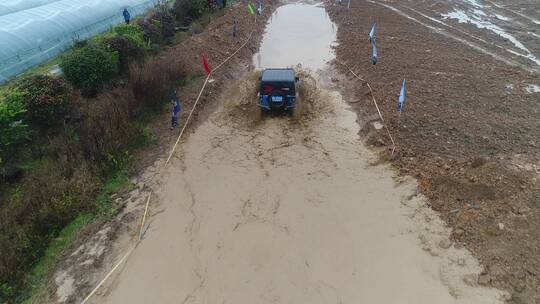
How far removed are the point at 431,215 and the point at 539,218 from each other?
233 centimetres

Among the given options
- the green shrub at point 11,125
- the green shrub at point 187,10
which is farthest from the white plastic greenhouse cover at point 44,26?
the green shrub at point 11,125

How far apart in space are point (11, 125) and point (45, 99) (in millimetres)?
1347

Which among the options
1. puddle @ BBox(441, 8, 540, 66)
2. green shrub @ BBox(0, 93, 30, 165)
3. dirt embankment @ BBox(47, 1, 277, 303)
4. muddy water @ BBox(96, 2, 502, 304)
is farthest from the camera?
puddle @ BBox(441, 8, 540, 66)

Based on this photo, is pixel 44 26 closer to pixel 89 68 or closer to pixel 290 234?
pixel 89 68

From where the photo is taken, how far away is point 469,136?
1183 cm

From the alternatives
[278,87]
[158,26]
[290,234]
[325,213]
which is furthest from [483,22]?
[290,234]

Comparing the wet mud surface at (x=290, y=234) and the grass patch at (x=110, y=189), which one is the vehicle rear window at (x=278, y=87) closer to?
the wet mud surface at (x=290, y=234)

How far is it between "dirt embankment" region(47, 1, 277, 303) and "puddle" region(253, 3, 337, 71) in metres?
1.12

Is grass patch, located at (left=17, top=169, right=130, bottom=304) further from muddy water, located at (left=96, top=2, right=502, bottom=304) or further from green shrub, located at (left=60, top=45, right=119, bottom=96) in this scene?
green shrub, located at (left=60, top=45, right=119, bottom=96)

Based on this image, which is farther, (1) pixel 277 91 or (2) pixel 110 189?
(1) pixel 277 91

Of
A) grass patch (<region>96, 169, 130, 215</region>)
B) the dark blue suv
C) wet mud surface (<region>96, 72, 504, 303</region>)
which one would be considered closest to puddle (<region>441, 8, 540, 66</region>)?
wet mud surface (<region>96, 72, 504, 303</region>)

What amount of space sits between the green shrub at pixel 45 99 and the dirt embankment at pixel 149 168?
2.90m

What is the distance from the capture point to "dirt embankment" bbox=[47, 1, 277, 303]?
7.90m

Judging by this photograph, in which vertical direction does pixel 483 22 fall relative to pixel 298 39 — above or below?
below
